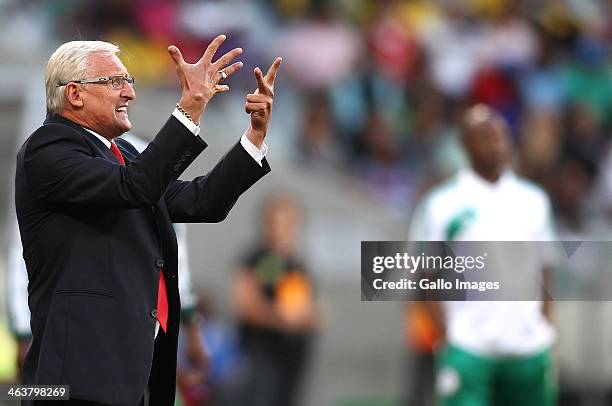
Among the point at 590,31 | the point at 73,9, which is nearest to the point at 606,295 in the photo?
the point at 590,31

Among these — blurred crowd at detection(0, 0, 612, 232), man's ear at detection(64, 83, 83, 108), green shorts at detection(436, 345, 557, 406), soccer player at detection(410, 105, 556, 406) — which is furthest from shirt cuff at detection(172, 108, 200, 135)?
blurred crowd at detection(0, 0, 612, 232)

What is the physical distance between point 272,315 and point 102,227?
213 inches

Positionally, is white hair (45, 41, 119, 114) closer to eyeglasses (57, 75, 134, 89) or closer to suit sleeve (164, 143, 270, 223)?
eyeglasses (57, 75, 134, 89)

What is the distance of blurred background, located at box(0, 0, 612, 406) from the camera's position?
9.62 metres

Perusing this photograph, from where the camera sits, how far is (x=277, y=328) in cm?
927

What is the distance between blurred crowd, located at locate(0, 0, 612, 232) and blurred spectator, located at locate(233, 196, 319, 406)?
2451mm

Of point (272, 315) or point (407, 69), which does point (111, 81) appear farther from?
point (407, 69)

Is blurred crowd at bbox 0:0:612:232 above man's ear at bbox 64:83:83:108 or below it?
above

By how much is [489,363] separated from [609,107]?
19.9 ft

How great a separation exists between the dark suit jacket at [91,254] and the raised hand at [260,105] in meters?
0.28

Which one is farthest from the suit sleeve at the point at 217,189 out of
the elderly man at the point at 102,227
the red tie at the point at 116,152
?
the red tie at the point at 116,152

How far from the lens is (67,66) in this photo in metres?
4.00

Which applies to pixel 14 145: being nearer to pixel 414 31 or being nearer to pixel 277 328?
pixel 277 328

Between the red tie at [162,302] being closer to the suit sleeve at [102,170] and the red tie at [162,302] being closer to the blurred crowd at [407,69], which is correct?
the suit sleeve at [102,170]
